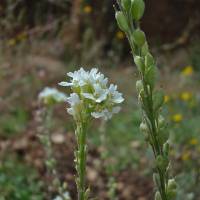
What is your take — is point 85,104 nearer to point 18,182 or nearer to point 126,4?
point 126,4

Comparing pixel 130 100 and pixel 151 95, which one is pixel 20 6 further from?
pixel 151 95

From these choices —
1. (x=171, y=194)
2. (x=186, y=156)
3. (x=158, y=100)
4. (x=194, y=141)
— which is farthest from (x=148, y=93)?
(x=194, y=141)

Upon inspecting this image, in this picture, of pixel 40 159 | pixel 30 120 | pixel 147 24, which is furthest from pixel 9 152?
pixel 147 24

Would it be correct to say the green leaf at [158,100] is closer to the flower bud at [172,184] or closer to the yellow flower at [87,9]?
the flower bud at [172,184]

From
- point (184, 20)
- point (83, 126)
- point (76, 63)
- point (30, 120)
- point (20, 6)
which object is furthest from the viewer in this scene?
point (184, 20)

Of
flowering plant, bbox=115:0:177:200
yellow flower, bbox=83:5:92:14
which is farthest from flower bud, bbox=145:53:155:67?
yellow flower, bbox=83:5:92:14

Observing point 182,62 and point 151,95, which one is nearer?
point 151,95

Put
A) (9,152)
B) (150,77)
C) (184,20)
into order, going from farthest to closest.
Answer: (184,20), (9,152), (150,77)
